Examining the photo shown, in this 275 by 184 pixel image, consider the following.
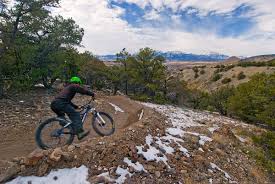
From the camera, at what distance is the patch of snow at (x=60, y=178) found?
712 centimetres

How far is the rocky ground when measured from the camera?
7508 mm

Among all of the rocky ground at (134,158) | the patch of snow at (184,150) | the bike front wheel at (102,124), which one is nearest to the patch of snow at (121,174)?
the rocky ground at (134,158)

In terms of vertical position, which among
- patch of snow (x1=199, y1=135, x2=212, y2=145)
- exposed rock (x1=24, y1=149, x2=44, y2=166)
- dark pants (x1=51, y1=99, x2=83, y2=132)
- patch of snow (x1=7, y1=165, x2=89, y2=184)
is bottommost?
patch of snow (x1=199, y1=135, x2=212, y2=145)

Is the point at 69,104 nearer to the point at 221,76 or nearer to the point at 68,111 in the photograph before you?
the point at 68,111

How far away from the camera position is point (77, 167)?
7680mm

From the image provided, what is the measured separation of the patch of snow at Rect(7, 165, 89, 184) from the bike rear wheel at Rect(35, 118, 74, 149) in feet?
5.36

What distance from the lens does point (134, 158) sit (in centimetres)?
848

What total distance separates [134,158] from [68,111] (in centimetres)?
269

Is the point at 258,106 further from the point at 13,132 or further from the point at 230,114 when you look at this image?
the point at 13,132

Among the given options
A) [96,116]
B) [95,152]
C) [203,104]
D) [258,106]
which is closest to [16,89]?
[96,116]

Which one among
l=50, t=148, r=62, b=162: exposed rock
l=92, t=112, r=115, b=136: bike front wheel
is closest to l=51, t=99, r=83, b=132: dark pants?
l=92, t=112, r=115, b=136: bike front wheel

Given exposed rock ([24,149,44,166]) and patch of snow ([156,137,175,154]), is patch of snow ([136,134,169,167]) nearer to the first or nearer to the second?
patch of snow ([156,137,175,154])

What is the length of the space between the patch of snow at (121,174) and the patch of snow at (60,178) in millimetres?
885

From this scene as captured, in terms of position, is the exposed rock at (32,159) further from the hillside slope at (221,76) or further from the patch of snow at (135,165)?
the hillside slope at (221,76)
